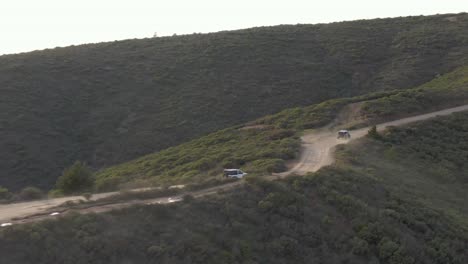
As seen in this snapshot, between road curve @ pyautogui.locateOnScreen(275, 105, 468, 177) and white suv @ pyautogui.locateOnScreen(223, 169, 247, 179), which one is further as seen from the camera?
road curve @ pyautogui.locateOnScreen(275, 105, 468, 177)

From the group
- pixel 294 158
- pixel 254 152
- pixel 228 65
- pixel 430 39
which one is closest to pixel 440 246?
pixel 294 158

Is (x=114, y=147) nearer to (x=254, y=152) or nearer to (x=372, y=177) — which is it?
(x=254, y=152)

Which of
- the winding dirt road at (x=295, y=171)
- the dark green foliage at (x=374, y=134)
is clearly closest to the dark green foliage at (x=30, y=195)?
the winding dirt road at (x=295, y=171)

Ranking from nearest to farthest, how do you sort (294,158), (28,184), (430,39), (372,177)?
(372,177), (294,158), (28,184), (430,39)

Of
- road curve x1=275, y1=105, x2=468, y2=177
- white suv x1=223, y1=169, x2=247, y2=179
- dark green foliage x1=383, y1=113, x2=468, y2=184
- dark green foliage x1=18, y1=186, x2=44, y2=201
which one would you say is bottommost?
dark green foliage x1=383, y1=113, x2=468, y2=184

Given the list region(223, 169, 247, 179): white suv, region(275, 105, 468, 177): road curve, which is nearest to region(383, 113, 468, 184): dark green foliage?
region(275, 105, 468, 177): road curve

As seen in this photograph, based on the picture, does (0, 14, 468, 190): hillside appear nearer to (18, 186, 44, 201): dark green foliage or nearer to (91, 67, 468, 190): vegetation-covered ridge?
(91, 67, 468, 190): vegetation-covered ridge
